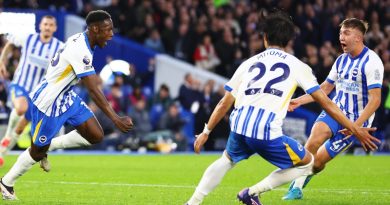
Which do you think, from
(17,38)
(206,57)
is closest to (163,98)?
(206,57)

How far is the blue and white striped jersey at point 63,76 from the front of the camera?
9.64 meters

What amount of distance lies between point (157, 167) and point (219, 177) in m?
7.90

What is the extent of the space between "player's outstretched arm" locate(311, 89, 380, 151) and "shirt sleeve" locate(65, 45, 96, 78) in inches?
104

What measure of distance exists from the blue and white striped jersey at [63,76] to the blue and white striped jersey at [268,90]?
2108 millimetres

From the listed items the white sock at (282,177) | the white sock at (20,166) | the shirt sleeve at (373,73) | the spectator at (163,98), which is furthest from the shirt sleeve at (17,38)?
the spectator at (163,98)

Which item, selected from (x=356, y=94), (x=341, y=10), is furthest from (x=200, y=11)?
(x=356, y=94)

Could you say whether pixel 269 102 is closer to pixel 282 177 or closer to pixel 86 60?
pixel 282 177

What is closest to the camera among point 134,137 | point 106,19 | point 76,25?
point 106,19

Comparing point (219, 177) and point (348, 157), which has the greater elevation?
point (219, 177)

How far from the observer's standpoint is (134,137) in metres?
21.6

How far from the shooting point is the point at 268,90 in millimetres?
8250

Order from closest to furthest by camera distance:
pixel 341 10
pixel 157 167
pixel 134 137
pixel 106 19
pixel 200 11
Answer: pixel 106 19 → pixel 157 167 → pixel 134 137 → pixel 200 11 → pixel 341 10

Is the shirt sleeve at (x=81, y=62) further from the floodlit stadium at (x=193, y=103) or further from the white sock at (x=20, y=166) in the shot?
the white sock at (x=20, y=166)

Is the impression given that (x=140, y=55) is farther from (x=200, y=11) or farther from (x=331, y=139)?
(x=331, y=139)
